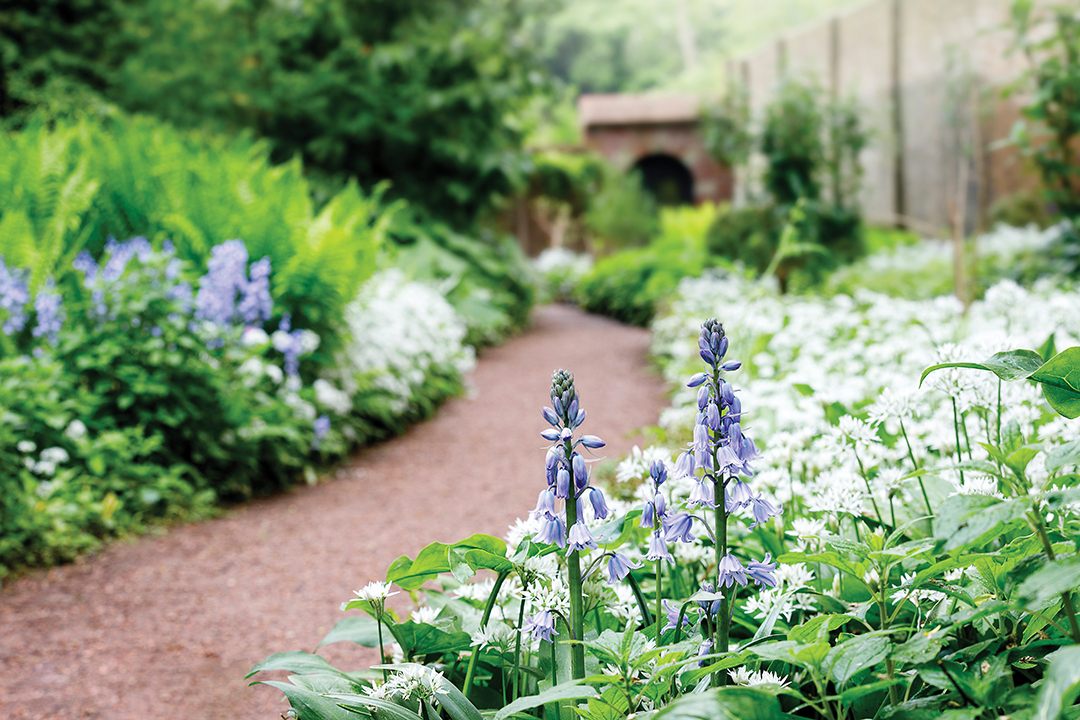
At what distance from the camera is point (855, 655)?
3.27 ft

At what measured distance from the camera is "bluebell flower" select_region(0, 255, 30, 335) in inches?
135

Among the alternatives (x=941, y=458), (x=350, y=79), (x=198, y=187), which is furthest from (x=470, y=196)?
(x=941, y=458)

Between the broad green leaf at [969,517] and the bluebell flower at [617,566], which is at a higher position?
the broad green leaf at [969,517]

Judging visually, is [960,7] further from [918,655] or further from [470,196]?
[918,655]

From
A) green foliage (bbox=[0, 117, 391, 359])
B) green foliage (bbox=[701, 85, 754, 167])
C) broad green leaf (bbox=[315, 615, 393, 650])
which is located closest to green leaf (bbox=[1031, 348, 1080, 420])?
broad green leaf (bbox=[315, 615, 393, 650])

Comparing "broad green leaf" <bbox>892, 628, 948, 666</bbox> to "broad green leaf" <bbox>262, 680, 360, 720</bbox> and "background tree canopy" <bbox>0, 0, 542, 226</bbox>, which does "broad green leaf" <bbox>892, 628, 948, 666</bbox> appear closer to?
"broad green leaf" <bbox>262, 680, 360, 720</bbox>

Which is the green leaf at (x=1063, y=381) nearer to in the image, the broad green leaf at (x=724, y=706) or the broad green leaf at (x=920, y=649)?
the broad green leaf at (x=920, y=649)

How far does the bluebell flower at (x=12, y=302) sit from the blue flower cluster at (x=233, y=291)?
0.72m

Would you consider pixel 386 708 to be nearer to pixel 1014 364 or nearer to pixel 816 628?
pixel 816 628

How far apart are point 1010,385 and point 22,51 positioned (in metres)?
10.5

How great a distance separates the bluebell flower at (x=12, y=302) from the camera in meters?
3.43

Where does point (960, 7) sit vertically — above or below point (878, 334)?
above

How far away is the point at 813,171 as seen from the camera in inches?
341

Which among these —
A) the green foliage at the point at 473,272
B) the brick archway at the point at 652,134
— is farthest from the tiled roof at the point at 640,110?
the green foliage at the point at 473,272
